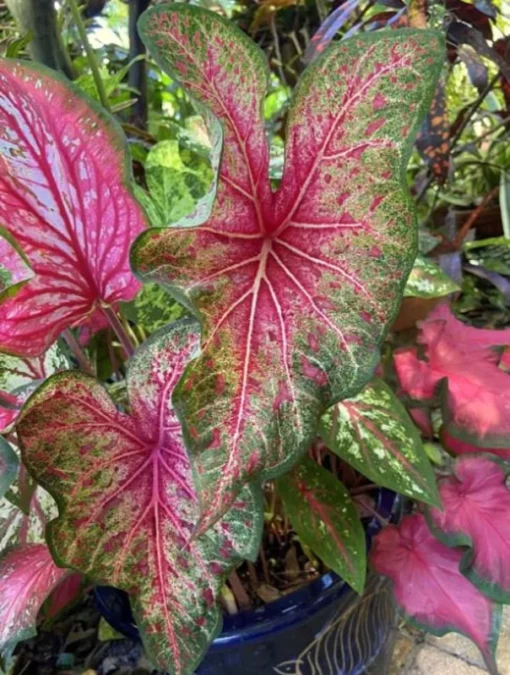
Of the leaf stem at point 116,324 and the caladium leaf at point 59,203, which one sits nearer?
the caladium leaf at point 59,203

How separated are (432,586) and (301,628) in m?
0.14

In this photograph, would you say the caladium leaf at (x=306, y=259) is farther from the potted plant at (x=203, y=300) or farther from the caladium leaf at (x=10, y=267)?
the caladium leaf at (x=10, y=267)

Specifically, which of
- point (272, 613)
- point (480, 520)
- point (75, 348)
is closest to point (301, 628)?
point (272, 613)

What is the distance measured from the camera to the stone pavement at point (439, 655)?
1063 millimetres

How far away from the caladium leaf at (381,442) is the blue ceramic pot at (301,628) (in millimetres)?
153

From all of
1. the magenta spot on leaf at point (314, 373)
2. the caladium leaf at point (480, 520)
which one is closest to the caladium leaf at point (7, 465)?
the magenta spot on leaf at point (314, 373)

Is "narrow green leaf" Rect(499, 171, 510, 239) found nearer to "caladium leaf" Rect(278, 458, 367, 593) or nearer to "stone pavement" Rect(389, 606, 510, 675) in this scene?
"stone pavement" Rect(389, 606, 510, 675)

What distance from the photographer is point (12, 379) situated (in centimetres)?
66

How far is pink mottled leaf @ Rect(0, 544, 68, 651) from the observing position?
0.59 meters

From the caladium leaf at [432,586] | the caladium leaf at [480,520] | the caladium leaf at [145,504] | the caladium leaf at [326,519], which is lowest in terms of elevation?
the caladium leaf at [432,586]

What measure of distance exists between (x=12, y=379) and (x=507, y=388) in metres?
0.47

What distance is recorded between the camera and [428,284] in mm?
684

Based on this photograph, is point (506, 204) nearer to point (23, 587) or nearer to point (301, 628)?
point (301, 628)

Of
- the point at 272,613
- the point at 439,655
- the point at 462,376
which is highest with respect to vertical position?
the point at 462,376
